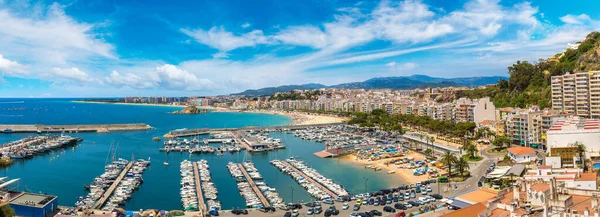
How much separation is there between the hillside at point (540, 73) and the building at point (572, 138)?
15.5 m

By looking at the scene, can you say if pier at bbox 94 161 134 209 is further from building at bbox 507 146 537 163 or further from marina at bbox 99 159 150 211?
building at bbox 507 146 537 163

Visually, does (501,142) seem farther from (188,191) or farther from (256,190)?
(188,191)

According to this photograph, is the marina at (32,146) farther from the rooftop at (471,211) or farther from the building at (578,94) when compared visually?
the building at (578,94)

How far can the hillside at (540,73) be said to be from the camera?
38.0m

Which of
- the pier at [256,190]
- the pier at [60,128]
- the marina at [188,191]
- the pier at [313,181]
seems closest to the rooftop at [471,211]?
the pier at [313,181]

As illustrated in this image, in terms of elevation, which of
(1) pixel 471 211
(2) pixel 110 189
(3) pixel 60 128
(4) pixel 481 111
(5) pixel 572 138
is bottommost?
(2) pixel 110 189

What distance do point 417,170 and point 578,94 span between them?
54.0 feet

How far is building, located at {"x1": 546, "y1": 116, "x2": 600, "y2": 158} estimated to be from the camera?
870 inches

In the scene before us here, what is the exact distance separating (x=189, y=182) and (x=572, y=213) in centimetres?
2011

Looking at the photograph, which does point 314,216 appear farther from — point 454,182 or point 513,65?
point 513,65

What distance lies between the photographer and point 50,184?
2512cm

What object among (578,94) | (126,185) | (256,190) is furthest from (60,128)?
(578,94)

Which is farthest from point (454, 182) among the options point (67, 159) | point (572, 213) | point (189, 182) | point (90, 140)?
point (90, 140)

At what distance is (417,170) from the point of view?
25922 mm
